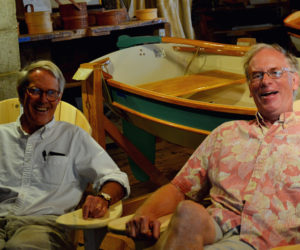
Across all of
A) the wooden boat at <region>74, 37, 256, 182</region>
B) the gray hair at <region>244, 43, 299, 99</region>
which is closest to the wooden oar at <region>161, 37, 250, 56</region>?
the wooden boat at <region>74, 37, 256, 182</region>

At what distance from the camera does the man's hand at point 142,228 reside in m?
1.73

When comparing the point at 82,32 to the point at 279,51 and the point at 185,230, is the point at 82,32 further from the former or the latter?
the point at 185,230

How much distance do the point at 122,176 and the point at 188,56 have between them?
8.89 ft

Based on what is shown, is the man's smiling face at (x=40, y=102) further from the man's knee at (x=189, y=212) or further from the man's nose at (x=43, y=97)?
the man's knee at (x=189, y=212)

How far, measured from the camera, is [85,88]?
339 cm

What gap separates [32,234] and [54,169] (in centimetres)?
33

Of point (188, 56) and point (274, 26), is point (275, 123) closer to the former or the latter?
point (188, 56)

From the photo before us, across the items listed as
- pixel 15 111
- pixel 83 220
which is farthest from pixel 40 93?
pixel 83 220

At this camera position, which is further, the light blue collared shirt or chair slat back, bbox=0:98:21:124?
chair slat back, bbox=0:98:21:124

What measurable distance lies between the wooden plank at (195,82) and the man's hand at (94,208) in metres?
1.84

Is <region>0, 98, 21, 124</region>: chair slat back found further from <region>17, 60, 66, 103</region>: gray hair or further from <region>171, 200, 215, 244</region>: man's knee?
<region>171, 200, 215, 244</region>: man's knee

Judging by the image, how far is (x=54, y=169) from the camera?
82.6 inches

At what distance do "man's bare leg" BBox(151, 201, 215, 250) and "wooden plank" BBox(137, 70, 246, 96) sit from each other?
76.6 inches

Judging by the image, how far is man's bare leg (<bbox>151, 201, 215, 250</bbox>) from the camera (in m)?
1.62
